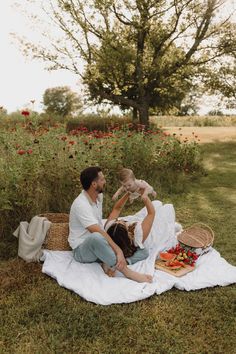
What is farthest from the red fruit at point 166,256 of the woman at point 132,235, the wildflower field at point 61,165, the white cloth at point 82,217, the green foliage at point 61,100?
the green foliage at point 61,100

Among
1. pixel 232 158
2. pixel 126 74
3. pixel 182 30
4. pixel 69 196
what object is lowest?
pixel 232 158

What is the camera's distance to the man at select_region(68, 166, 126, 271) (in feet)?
15.5

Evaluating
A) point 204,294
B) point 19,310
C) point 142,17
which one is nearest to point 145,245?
point 204,294

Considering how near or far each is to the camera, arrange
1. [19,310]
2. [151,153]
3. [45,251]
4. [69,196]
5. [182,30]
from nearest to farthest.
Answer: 1. [19,310]
2. [45,251]
3. [69,196]
4. [151,153]
5. [182,30]

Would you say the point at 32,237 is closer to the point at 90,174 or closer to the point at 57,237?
the point at 57,237

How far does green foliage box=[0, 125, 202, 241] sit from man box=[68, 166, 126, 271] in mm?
1010

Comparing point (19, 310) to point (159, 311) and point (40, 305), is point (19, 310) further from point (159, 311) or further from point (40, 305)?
point (159, 311)

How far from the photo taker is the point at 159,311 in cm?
421

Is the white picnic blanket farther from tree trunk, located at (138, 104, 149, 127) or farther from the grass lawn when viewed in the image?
tree trunk, located at (138, 104, 149, 127)

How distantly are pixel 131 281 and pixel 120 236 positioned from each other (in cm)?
61

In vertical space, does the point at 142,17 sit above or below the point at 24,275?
above

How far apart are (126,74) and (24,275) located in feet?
42.0

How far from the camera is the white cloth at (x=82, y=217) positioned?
489 centimetres

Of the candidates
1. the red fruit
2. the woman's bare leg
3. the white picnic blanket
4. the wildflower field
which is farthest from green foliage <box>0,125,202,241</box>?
the red fruit
